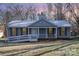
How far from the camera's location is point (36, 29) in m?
5.87

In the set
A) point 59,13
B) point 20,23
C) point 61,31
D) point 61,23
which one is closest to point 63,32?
point 61,31

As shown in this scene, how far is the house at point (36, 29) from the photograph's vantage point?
5.87 meters

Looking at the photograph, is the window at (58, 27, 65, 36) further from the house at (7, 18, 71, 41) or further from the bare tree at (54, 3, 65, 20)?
the bare tree at (54, 3, 65, 20)

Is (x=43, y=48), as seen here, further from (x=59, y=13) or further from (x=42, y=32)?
(x=59, y=13)

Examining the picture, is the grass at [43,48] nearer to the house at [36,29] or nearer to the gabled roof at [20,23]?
the house at [36,29]

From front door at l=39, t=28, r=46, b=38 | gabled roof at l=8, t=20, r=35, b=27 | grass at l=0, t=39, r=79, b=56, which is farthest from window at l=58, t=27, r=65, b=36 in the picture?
gabled roof at l=8, t=20, r=35, b=27

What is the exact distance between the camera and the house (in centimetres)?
587

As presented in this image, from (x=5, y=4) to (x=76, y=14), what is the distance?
1.09 m

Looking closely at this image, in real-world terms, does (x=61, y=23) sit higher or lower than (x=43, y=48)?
higher

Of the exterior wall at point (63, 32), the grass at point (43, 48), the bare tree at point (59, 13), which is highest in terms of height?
the bare tree at point (59, 13)

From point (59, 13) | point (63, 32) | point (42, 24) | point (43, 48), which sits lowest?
point (43, 48)

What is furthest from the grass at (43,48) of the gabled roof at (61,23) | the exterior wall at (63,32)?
the gabled roof at (61,23)

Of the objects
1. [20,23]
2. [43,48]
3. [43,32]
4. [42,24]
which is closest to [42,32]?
[43,32]

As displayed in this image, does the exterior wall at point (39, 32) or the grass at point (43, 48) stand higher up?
the exterior wall at point (39, 32)
